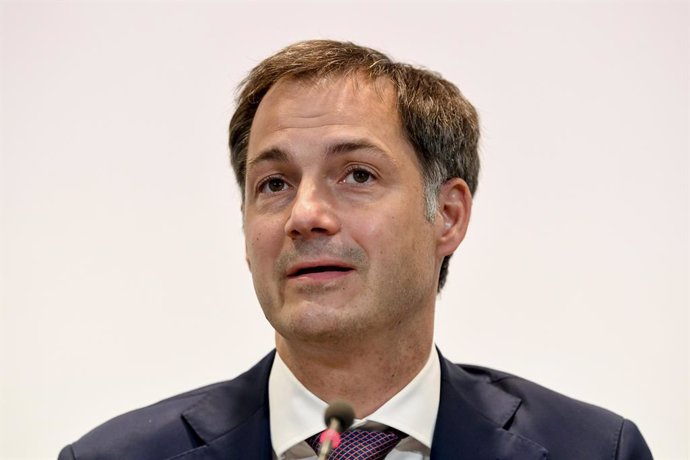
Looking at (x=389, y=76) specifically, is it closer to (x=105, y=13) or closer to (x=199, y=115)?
(x=199, y=115)

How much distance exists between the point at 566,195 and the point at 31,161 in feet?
5.66

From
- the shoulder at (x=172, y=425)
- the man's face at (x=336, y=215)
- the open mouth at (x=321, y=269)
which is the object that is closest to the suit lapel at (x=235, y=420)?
the shoulder at (x=172, y=425)

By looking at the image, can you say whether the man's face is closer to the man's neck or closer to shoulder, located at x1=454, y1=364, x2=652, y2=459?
the man's neck

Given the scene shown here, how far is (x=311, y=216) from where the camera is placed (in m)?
2.18

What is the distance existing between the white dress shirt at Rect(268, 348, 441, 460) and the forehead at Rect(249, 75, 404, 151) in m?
0.63

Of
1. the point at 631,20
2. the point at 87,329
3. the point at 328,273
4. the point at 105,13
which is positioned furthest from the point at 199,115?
the point at 631,20

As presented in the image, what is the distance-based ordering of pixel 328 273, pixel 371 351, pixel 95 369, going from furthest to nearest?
1. pixel 95 369
2. pixel 371 351
3. pixel 328 273

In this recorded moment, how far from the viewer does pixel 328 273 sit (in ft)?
7.25

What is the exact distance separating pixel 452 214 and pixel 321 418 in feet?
2.18

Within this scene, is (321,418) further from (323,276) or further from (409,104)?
(409,104)

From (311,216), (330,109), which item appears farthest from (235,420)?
(330,109)

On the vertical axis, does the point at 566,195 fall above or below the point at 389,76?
below

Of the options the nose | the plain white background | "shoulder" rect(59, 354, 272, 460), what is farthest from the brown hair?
"shoulder" rect(59, 354, 272, 460)

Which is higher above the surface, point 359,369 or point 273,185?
point 273,185
